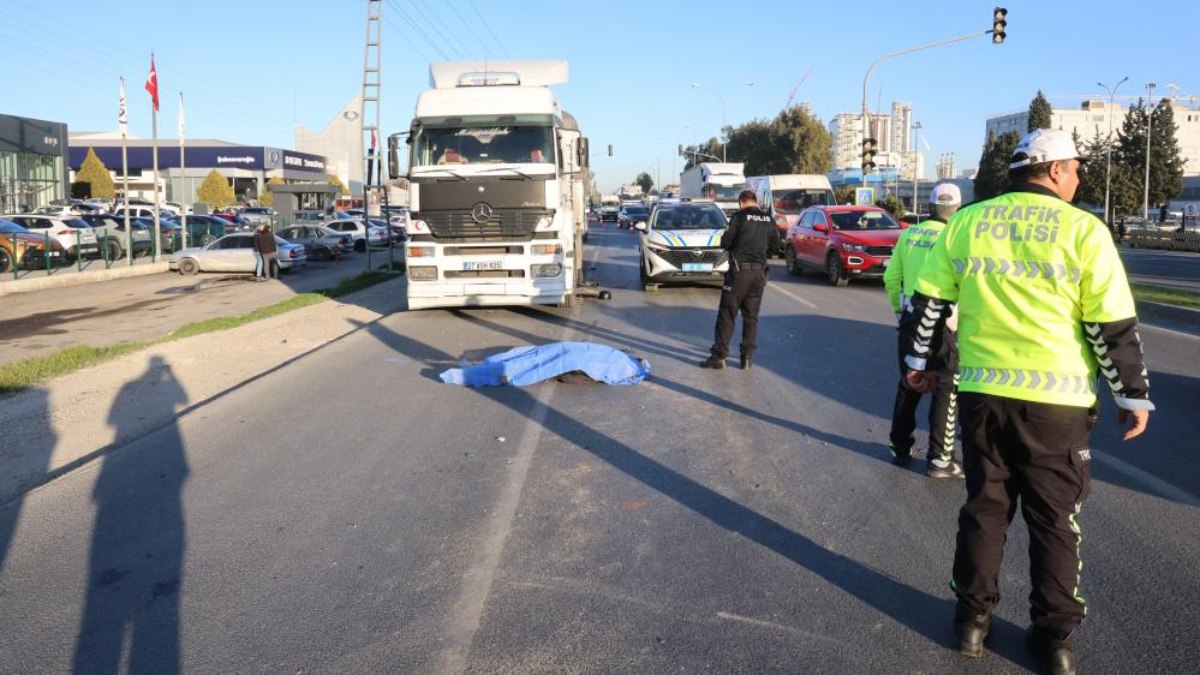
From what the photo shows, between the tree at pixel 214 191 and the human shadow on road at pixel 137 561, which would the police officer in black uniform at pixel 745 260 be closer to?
the human shadow on road at pixel 137 561

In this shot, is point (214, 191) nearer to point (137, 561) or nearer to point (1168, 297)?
point (1168, 297)

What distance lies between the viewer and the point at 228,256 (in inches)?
1110

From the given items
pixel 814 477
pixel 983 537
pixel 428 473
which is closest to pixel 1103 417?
pixel 814 477

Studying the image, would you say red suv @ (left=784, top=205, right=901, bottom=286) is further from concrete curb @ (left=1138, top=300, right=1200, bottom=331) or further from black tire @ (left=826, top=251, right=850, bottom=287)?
concrete curb @ (left=1138, top=300, right=1200, bottom=331)

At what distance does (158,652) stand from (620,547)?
221 centimetres

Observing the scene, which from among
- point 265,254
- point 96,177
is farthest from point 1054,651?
point 96,177

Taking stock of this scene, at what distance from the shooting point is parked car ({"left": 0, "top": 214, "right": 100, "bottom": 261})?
94.3ft

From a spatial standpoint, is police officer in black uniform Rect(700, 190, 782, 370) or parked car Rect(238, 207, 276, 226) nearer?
police officer in black uniform Rect(700, 190, 782, 370)

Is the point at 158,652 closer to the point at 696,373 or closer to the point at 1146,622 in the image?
the point at 1146,622

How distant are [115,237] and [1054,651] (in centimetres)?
3385

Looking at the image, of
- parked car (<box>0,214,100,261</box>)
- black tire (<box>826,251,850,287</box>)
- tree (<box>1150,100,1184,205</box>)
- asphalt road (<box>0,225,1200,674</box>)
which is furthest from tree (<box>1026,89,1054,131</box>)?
asphalt road (<box>0,225,1200,674</box>)

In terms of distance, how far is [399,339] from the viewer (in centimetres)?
1317

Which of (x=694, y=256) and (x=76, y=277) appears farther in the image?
(x=76, y=277)

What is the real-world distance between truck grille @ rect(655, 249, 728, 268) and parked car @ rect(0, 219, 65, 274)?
17.6m
